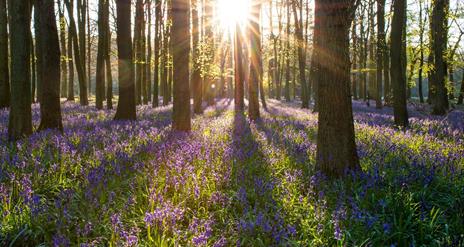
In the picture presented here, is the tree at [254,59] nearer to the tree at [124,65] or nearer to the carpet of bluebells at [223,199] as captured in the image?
the tree at [124,65]

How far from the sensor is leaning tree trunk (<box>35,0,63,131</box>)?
9789 millimetres

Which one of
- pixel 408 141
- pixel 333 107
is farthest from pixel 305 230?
pixel 408 141

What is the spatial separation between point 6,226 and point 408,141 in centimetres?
897

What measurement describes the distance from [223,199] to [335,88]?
270cm

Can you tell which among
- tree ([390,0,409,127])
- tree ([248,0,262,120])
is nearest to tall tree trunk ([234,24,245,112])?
tree ([248,0,262,120])

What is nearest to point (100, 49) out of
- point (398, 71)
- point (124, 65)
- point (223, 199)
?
point (124, 65)

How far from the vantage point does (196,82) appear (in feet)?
68.2

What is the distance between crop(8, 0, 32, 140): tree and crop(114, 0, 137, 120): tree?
5.32 meters

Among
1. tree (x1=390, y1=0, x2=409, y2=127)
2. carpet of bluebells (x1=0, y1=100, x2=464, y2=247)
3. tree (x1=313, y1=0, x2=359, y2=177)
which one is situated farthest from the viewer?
tree (x1=390, y1=0, x2=409, y2=127)

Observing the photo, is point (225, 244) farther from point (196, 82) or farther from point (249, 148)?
point (196, 82)

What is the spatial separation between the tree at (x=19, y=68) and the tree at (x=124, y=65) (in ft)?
17.4

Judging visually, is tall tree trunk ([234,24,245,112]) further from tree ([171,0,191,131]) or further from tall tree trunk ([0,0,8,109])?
tall tree trunk ([0,0,8,109])

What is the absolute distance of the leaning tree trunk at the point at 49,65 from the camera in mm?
9789

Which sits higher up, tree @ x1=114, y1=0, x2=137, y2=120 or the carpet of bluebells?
tree @ x1=114, y1=0, x2=137, y2=120
